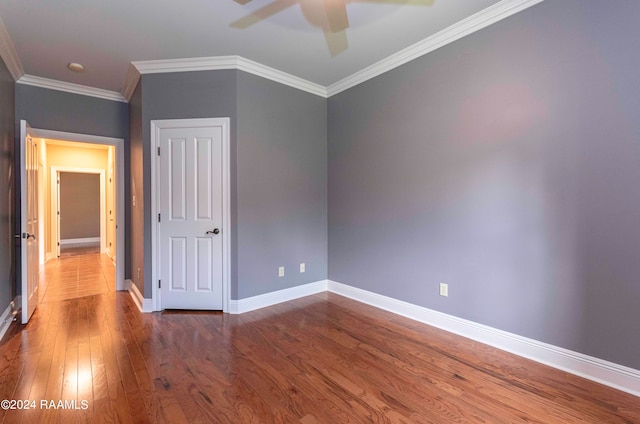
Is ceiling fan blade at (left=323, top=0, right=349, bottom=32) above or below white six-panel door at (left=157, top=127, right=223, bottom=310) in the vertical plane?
above

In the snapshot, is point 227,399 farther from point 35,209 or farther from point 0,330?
point 35,209

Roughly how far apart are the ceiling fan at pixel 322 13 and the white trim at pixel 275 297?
280 cm

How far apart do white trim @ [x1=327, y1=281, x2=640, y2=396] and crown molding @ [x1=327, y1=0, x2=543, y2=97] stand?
260 centimetres

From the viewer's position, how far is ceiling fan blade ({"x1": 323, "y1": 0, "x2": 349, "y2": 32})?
2299 mm

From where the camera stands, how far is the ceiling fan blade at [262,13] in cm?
229

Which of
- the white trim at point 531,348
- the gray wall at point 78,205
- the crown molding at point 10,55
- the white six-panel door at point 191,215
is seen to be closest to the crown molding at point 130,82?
the white six-panel door at point 191,215

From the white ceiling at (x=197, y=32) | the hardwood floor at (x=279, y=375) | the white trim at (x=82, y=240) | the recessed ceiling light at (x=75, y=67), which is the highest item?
the white ceiling at (x=197, y=32)

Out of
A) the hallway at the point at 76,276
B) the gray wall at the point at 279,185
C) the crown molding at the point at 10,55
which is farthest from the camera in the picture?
the hallway at the point at 76,276

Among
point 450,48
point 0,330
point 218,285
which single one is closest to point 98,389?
point 218,285

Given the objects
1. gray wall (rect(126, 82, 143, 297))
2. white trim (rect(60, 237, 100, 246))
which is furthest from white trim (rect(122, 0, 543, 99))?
white trim (rect(60, 237, 100, 246))

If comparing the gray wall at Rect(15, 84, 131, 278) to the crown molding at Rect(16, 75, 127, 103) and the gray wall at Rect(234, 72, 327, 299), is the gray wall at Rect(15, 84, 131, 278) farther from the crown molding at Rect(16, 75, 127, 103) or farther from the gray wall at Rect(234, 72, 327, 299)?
the gray wall at Rect(234, 72, 327, 299)

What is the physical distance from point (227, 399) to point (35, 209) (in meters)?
3.45

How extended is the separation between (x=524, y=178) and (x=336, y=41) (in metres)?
2.12

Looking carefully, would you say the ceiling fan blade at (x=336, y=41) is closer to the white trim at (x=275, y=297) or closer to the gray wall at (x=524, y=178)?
the gray wall at (x=524, y=178)
